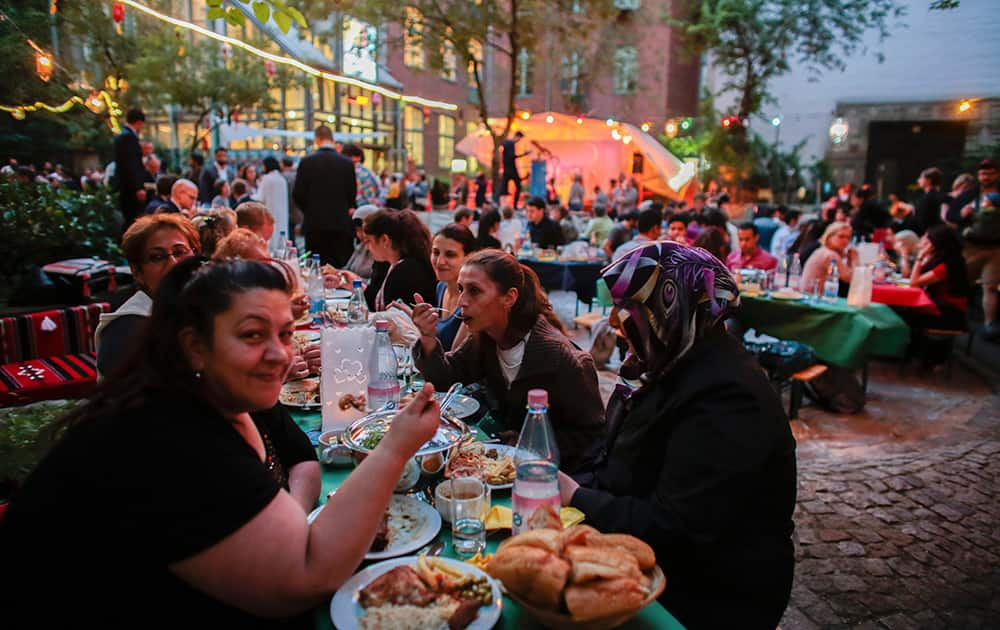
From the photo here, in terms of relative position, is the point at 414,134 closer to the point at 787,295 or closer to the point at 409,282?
the point at 787,295

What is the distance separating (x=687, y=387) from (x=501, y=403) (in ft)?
4.45

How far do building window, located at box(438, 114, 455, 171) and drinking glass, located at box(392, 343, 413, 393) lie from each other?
34731 millimetres

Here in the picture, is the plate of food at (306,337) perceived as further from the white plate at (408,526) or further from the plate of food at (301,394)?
the white plate at (408,526)

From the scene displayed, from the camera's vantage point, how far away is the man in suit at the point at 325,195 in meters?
8.59

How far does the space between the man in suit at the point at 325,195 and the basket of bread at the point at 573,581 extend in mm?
7792

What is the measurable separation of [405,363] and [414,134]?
112 ft

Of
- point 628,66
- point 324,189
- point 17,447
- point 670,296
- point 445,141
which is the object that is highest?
point 628,66

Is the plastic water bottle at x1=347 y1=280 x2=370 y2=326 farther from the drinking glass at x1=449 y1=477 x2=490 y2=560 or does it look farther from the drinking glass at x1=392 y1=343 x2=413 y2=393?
the drinking glass at x1=449 y1=477 x2=490 y2=560

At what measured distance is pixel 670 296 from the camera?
2.03 meters

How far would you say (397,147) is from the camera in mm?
34406

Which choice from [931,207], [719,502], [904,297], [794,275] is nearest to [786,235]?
[931,207]

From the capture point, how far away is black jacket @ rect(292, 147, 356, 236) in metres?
8.59

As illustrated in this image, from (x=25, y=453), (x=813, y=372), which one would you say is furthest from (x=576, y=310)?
(x=25, y=453)

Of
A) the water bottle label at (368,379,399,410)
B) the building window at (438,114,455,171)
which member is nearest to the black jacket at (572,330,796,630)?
the water bottle label at (368,379,399,410)
